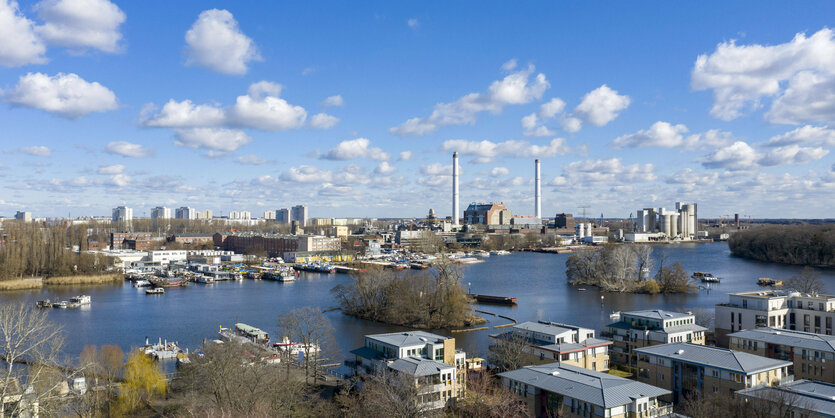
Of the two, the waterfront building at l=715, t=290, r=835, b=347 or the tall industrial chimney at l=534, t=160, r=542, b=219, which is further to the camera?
the tall industrial chimney at l=534, t=160, r=542, b=219

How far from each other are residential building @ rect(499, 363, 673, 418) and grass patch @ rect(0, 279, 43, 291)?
12.2m

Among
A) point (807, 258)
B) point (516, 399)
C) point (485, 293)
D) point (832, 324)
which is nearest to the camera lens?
point (516, 399)

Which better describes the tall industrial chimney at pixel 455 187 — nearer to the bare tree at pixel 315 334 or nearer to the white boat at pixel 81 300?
the white boat at pixel 81 300

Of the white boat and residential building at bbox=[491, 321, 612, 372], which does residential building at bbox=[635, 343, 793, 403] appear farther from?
the white boat

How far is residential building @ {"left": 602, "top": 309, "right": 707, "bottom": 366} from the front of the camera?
5.82 m

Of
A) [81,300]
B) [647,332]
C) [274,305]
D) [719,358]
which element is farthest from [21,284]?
[719,358]

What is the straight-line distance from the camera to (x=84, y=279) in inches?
542

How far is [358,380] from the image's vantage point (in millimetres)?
4902

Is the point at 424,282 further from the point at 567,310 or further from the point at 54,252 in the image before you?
the point at 54,252

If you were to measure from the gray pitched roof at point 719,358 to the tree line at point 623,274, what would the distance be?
24.9 ft

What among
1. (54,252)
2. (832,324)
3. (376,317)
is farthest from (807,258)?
(54,252)

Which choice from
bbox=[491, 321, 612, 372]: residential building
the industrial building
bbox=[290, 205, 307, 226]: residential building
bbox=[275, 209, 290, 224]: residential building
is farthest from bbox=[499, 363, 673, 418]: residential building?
bbox=[275, 209, 290, 224]: residential building

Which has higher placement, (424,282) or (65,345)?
(424,282)

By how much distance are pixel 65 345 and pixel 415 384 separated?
4.99 meters
